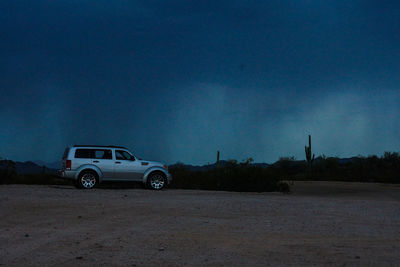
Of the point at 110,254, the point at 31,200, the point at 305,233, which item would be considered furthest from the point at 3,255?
the point at 31,200

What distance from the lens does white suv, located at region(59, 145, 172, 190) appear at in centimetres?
2259

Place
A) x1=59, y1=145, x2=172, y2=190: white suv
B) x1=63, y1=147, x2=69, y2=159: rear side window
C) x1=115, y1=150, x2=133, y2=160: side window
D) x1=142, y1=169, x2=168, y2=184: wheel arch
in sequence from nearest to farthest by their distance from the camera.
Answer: x1=59, y1=145, x2=172, y2=190: white suv < x1=63, y1=147, x2=69, y2=159: rear side window < x1=115, y1=150, x2=133, y2=160: side window < x1=142, y1=169, x2=168, y2=184: wheel arch

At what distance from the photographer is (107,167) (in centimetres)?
2295

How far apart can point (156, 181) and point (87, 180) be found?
9.80ft

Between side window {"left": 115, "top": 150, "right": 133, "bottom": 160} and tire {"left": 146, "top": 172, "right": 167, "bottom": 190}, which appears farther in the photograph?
tire {"left": 146, "top": 172, "right": 167, "bottom": 190}

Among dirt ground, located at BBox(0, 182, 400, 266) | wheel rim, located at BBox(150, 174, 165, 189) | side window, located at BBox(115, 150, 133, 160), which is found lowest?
dirt ground, located at BBox(0, 182, 400, 266)

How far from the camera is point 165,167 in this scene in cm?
2409

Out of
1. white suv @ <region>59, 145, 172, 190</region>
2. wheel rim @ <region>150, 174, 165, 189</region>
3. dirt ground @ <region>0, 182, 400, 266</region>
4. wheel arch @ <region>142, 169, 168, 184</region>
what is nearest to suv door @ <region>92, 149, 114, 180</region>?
white suv @ <region>59, 145, 172, 190</region>

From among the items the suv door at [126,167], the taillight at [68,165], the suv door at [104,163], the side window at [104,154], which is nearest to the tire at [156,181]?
the suv door at [126,167]

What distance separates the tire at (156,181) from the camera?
2345 cm

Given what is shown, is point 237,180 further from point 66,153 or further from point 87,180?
point 66,153

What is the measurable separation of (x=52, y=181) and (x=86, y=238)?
70.9 ft

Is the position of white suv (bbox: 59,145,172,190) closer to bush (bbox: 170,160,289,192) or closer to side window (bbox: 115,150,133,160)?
side window (bbox: 115,150,133,160)

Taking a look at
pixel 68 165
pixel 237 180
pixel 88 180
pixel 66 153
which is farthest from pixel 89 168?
pixel 237 180
